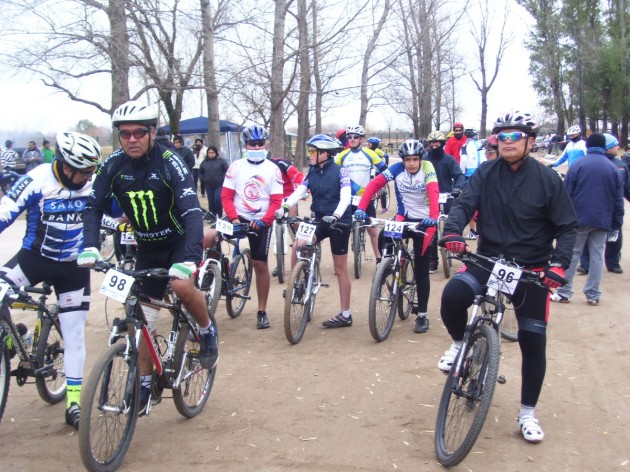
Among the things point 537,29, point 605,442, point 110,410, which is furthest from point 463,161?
point 537,29

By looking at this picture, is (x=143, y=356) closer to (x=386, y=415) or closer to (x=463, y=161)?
(x=386, y=415)

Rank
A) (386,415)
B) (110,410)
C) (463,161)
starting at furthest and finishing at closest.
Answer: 1. (463,161)
2. (386,415)
3. (110,410)

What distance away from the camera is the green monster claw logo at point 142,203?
173 inches

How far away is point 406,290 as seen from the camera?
24.5 ft

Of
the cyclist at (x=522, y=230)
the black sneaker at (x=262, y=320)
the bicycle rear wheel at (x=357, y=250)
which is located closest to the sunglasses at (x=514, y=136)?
the cyclist at (x=522, y=230)

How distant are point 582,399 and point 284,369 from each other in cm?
254

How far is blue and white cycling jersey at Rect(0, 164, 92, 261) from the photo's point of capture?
15.5 ft

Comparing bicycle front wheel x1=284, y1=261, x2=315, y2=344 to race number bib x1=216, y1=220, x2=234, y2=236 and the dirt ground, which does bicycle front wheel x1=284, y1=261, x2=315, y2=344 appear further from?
race number bib x1=216, y1=220, x2=234, y2=236

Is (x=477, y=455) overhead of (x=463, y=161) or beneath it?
beneath

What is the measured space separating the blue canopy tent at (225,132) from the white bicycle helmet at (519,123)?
2598 centimetres

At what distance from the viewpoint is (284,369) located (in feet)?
19.9

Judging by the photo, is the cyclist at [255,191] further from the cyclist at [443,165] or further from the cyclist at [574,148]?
the cyclist at [574,148]

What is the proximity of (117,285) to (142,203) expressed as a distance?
0.69 metres

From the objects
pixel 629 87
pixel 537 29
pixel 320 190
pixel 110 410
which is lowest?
pixel 110 410
